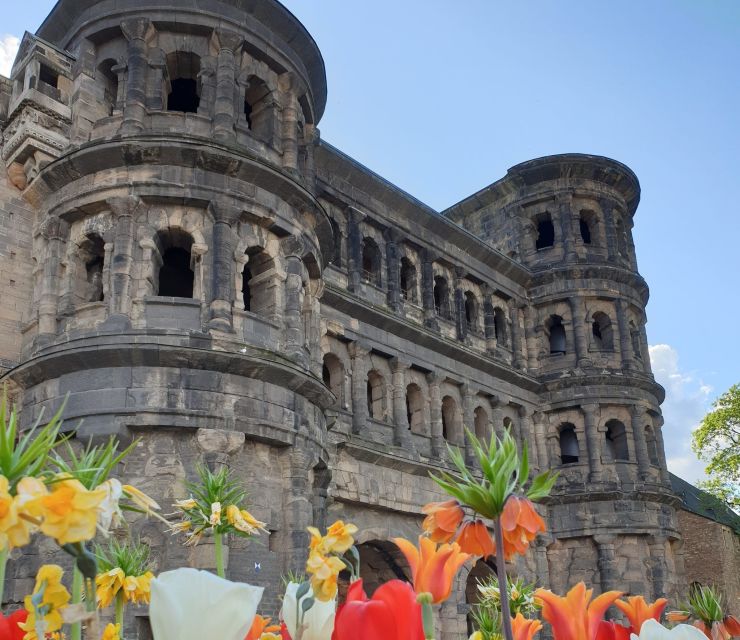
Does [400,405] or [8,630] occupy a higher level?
[400,405]

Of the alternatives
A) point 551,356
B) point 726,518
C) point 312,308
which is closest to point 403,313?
point 312,308

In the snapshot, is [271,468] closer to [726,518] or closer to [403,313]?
[403,313]

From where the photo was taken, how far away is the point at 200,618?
3.85 ft

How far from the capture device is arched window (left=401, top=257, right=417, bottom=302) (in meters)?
21.2

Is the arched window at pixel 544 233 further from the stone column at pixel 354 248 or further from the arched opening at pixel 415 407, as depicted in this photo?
the stone column at pixel 354 248

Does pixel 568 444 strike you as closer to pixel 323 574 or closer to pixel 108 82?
pixel 108 82

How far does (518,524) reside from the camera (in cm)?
201


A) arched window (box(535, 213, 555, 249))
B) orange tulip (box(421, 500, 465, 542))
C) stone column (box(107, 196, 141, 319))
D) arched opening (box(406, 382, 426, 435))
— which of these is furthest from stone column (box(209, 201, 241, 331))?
arched window (box(535, 213, 555, 249))

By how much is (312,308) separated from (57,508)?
579 inches

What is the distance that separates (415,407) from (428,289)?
3.11m

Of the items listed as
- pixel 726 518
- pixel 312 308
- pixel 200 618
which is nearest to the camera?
pixel 200 618

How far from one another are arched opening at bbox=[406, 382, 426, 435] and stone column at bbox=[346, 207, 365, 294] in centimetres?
295

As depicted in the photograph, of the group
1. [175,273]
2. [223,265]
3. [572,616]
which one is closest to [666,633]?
[572,616]

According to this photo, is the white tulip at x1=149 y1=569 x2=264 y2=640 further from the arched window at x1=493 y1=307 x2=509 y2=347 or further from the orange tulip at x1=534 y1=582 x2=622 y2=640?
the arched window at x1=493 y1=307 x2=509 y2=347
